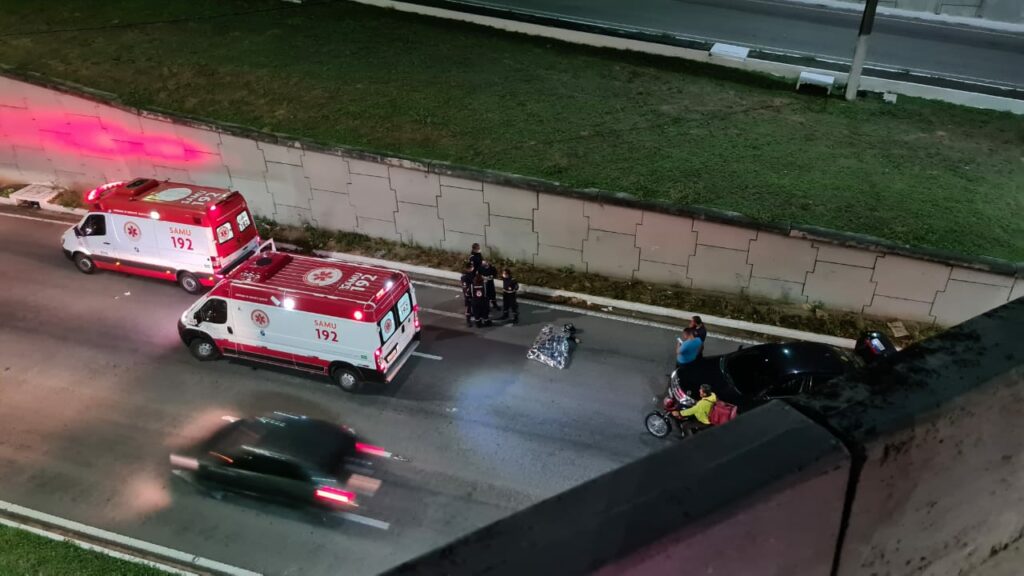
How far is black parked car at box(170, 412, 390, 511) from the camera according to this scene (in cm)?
1226

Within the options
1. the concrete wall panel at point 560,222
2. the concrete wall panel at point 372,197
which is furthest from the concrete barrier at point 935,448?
the concrete wall panel at point 372,197

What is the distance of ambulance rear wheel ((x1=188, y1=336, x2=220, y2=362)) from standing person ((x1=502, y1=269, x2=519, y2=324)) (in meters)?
6.55

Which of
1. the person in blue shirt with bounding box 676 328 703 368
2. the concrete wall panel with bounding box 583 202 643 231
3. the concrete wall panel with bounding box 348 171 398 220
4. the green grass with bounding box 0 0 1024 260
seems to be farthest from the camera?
the concrete wall panel with bounding box 348 171 398 220

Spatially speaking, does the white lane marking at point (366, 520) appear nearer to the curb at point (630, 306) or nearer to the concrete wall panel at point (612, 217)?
the curb at point (630, 306)

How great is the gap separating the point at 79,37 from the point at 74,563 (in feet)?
73.4

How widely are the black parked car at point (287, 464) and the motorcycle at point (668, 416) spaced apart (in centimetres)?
527

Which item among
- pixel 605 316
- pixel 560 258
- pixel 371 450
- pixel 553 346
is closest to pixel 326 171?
pixel 560 258

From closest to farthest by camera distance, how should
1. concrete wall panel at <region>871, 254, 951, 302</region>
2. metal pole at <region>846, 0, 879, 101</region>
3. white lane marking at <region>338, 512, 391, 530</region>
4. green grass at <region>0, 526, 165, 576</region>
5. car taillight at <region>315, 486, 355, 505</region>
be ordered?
green grass at <region>0, 526, 165, 576</region> → white lane marking at <region>338, 512, 391, 530</region> → car taillight at <region>315, 486, 355, 505</region> → concrete wall panel at <region>871, 254, 951, 302</region> → metal pole at <region>846, 0, 879, 101</region>

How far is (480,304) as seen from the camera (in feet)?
54.4

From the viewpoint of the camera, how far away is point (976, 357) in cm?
216

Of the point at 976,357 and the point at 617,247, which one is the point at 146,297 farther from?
the point at 976,357

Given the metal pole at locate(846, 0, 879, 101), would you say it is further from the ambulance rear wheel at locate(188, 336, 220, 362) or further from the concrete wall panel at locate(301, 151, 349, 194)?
the ambulance rear wheel at locate(188, 336, 220, 362)

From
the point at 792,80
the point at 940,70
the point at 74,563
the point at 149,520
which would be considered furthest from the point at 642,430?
the point at 940,70

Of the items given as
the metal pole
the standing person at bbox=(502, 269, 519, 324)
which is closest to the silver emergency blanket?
the standing person at bbox=(502, 269, 519, 324)
